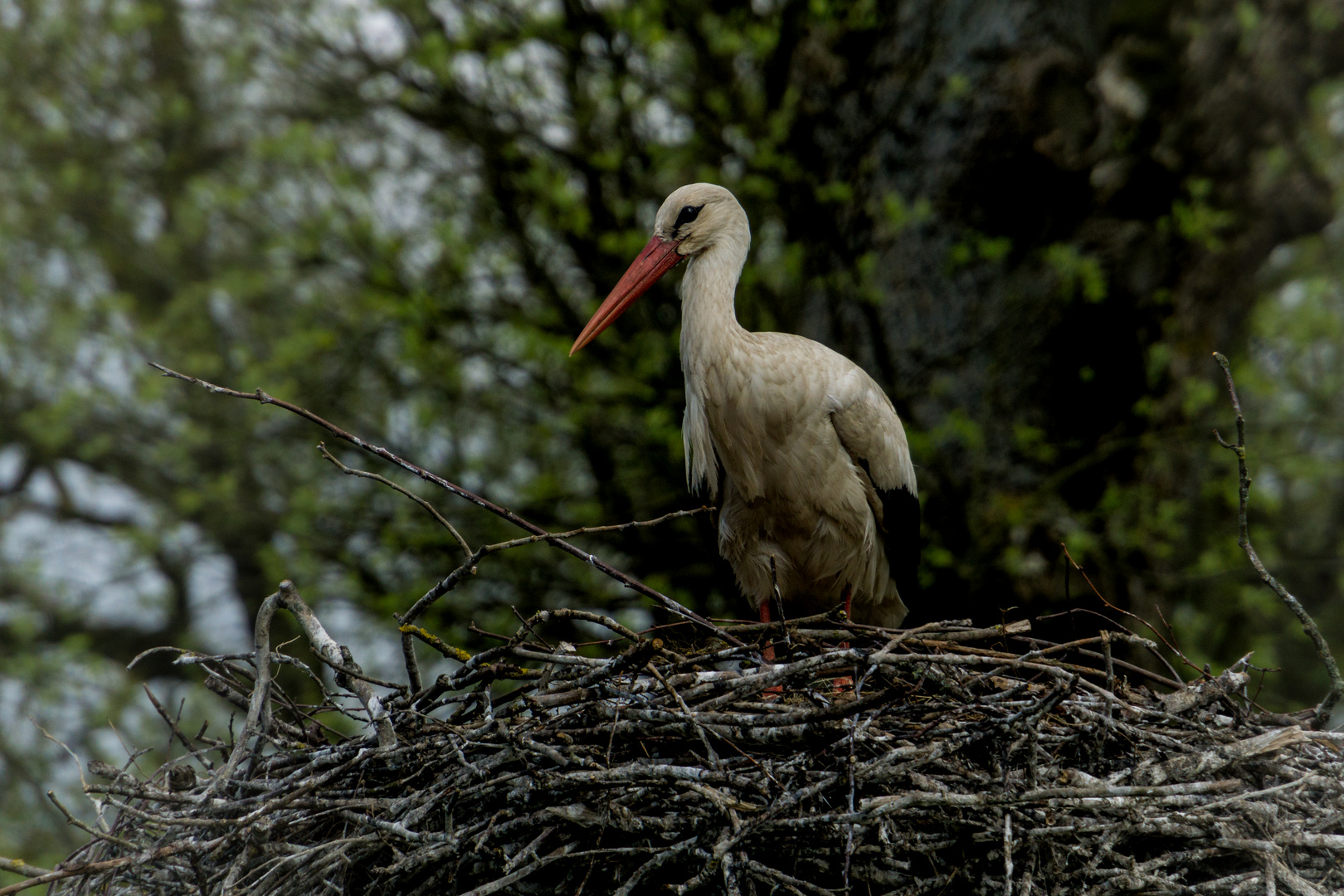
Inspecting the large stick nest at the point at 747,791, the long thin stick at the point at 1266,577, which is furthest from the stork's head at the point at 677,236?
the long thin stick at the point at 1266,577

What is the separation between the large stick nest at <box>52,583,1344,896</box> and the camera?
2178 millimetres

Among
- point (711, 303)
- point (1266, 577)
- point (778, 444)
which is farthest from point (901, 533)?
point (1266, 577)

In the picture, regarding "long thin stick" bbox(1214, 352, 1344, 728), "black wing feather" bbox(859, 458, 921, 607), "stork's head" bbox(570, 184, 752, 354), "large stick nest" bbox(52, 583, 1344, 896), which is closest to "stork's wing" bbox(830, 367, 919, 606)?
"black wing feather" bbox(859, 458, 921, 607)

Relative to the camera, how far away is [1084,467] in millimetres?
5461

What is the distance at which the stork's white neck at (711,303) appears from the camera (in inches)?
145

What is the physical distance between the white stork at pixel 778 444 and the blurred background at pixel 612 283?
452mm

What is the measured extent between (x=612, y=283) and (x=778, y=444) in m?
3.26

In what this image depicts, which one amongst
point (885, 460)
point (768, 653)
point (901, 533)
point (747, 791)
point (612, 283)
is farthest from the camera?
point (612, 283)

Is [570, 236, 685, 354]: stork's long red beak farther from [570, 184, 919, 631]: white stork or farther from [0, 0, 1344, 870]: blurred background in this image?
[0, 0, 1344, 870]: blurred background

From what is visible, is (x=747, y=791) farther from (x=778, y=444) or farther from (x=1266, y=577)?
(x=778, y=444)

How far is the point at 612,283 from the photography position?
21.7ft

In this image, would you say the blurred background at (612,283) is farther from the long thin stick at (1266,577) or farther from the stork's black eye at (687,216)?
the long thin stick at (1266,577)

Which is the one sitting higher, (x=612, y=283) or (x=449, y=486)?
(x=612, y=283)

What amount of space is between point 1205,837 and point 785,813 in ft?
2.86
